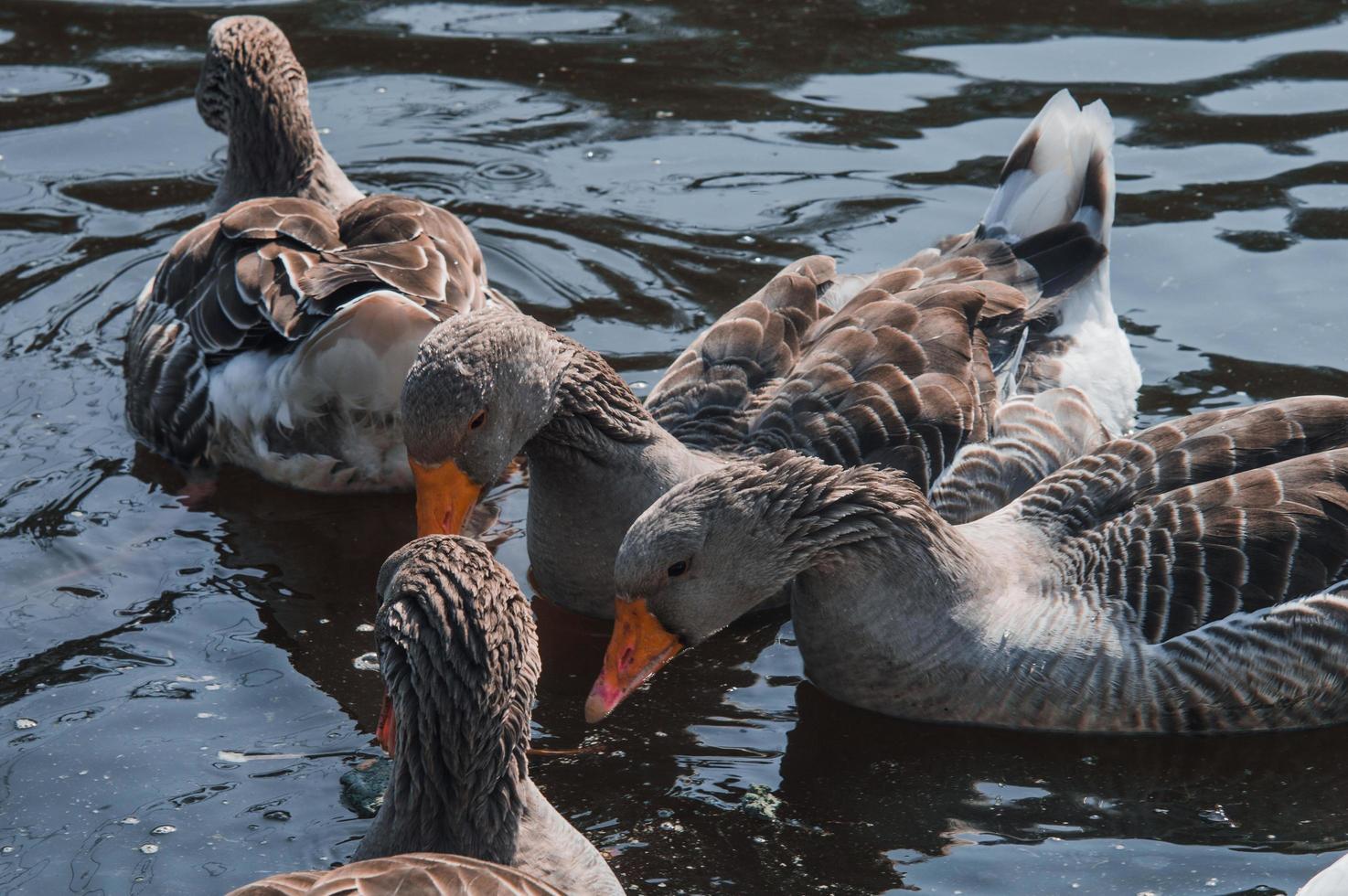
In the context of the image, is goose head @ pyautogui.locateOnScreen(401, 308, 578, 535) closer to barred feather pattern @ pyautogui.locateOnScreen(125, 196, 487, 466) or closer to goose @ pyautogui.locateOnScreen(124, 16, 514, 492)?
goose @ pyautogui.locateOnScreen(124, 16, 514, 492)

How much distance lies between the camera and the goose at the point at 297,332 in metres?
7.92

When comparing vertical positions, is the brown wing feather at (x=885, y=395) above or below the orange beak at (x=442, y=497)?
above

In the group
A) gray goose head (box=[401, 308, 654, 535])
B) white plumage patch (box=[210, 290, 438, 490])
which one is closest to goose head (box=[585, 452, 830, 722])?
gray goose head (box=[401, 308, 654, 535])

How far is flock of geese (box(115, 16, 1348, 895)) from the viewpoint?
5457 millimetres

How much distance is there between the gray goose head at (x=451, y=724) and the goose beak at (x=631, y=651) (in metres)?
1.06

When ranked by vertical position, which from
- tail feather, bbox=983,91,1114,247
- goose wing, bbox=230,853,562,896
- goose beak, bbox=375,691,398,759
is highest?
tail feather, bbox=983,91,1114,247

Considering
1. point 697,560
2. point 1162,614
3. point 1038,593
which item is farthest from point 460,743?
point 1162,614

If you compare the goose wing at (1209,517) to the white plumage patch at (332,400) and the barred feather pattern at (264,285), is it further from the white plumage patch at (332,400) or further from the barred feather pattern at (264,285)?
the barred feather pattern at (264,285)

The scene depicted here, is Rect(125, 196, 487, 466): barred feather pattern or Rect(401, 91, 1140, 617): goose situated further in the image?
Rect(125, 196, 487, 466): barred feather pattern

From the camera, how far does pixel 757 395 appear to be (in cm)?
771

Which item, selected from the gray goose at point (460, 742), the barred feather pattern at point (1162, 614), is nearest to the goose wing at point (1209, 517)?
the barred feather pattern at point (1162, 614)

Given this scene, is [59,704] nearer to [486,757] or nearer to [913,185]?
[486,757]

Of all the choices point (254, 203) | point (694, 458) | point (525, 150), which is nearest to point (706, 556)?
point (694, 458)

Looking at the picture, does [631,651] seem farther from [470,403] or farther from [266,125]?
[266,125]
